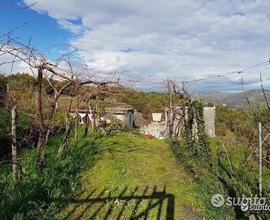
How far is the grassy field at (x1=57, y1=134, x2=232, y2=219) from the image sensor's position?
26.1 ft

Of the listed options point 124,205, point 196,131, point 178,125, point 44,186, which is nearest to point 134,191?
point 124,205

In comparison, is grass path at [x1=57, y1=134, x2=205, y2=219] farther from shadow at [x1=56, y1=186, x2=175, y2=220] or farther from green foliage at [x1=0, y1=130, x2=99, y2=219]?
green foliage at [x1=0, y1=130, x2=99, y2=219]

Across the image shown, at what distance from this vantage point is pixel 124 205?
830 centimetres

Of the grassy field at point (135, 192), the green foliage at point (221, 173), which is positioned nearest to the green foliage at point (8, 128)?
the grassy field at point (135, 192)

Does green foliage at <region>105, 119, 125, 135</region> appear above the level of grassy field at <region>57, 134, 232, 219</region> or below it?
above

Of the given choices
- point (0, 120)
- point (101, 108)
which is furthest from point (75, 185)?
point (101, 108)

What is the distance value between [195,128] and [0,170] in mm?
10276

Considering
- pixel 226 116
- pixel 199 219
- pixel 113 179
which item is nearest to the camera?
pixel 199 219

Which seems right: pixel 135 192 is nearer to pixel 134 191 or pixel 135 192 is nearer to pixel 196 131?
pixel 134 191

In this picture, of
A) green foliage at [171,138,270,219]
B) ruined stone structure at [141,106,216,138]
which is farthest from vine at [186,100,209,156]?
ruined stone structure at [141,106,216,138]

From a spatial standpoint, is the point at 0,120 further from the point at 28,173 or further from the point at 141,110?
the point at 141,110

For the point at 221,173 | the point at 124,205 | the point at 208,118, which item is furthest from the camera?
the point at 208,118

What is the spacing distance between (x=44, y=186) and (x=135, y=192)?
217 cm

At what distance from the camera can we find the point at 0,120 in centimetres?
1252
